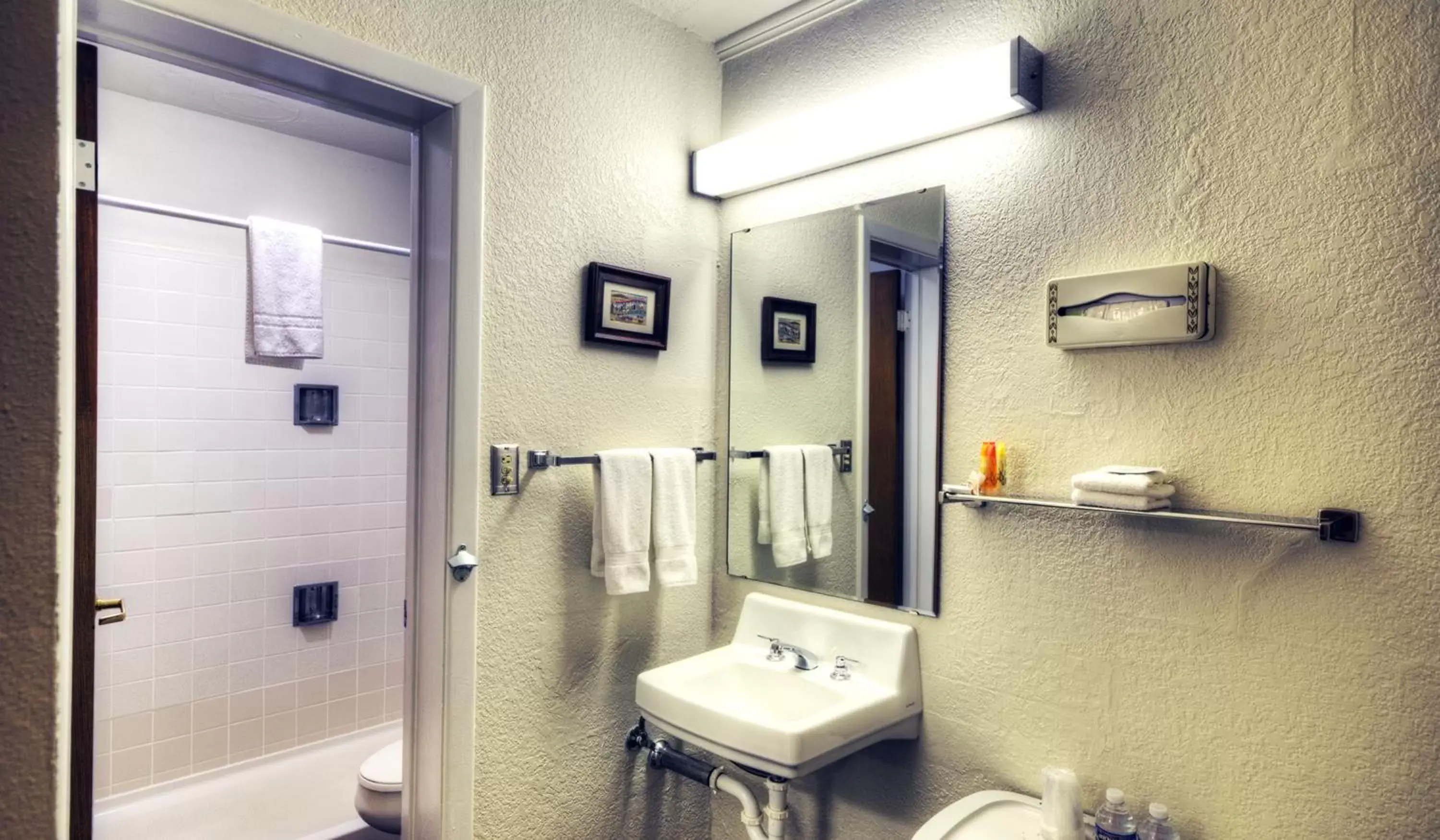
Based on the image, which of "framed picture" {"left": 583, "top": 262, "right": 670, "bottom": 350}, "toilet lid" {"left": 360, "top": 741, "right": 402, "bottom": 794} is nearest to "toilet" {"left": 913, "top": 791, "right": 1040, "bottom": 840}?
"framed picture" {"left": 583, "top": 262, "right": 670, "bottom": 350}

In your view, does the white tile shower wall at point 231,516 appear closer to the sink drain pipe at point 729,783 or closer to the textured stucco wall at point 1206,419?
the sink drain pipe at point 729,783

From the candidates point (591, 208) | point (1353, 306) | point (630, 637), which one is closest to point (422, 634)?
point (630, 637)

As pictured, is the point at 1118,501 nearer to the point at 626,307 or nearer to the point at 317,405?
the point at 626,307

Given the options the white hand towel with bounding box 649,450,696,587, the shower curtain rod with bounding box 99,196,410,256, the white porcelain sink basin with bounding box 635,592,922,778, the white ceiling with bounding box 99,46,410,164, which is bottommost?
the white porcelain sink basin with bounding box 635,592,922,778

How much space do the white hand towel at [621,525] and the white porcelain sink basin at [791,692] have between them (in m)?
0.21

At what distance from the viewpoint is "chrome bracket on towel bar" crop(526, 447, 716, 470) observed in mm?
1642

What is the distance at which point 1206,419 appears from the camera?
4.18ft

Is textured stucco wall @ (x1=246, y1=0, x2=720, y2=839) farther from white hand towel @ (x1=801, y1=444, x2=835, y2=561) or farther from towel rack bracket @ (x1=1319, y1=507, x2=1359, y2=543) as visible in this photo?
towel rack bracket @ (x1=1319, y1=507, x2=1359, y2=543)

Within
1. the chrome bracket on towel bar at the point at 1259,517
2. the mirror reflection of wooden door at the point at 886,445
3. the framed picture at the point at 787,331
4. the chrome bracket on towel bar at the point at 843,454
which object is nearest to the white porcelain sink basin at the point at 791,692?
the mirror reflection of wooden door at the point at 886,445

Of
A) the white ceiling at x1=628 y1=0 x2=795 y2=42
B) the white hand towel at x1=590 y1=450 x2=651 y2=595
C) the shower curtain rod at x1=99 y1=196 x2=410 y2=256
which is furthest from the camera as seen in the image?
the shower curtain rod at x1=99 y1=196 x2=410 y2=256

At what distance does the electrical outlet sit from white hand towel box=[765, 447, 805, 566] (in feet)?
2.04

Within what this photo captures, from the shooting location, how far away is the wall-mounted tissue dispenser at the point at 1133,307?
1.25 meters

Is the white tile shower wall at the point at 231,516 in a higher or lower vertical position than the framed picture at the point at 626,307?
lower

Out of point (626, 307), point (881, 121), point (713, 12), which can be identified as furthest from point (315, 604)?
point (881, 121)
